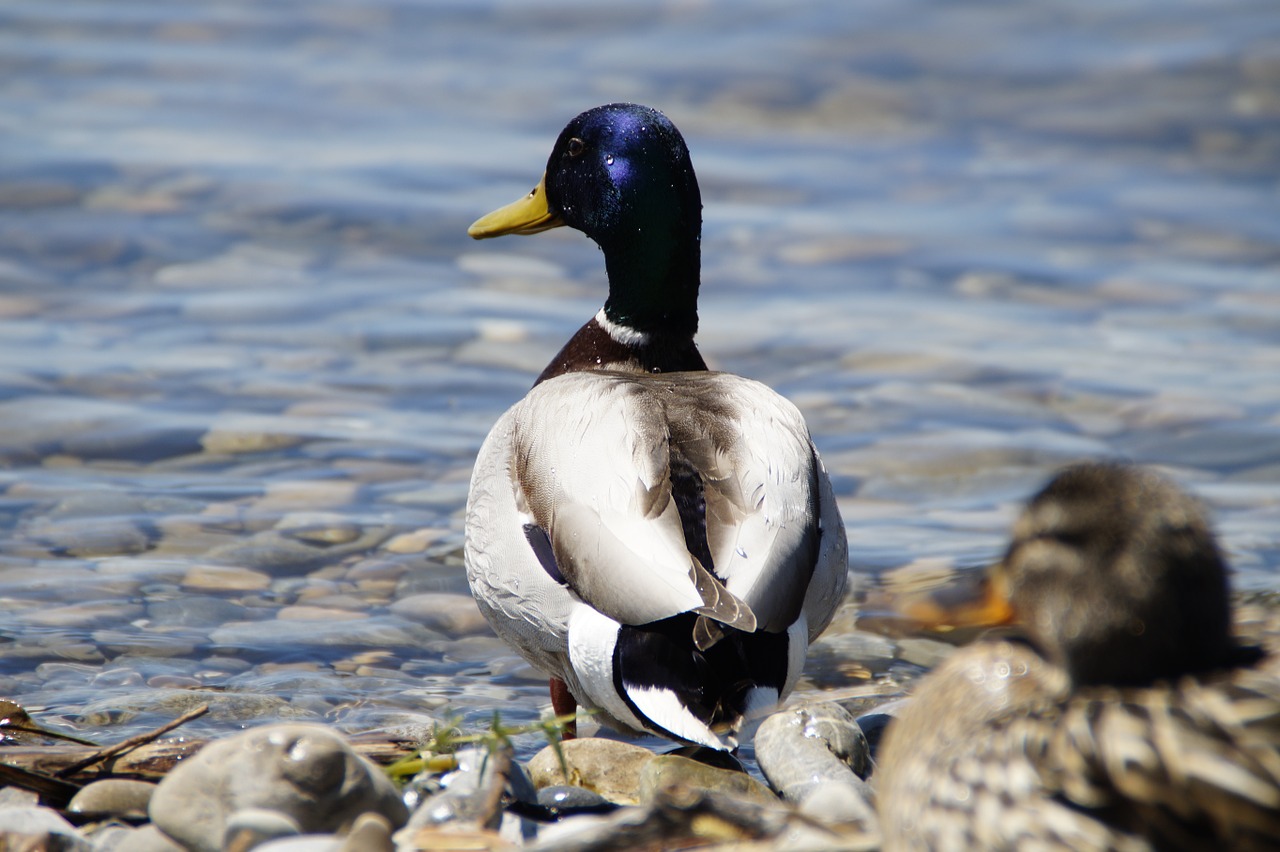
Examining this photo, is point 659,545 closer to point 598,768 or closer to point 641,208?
point 598,768

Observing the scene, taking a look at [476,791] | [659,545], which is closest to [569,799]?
[476,791]

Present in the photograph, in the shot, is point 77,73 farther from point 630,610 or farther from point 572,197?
point 630,610

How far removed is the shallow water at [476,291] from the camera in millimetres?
5359

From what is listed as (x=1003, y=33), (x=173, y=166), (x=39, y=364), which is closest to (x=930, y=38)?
(x=1003, y=33)

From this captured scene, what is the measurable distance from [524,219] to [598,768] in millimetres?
2409

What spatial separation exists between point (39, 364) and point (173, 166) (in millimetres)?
3072

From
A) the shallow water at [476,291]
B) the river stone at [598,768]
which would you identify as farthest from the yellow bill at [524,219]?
the river stone at [598,768]

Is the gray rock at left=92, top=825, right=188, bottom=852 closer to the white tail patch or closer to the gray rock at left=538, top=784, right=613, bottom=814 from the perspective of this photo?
the gray rock at left=538, top=784, right=613, bottom=814

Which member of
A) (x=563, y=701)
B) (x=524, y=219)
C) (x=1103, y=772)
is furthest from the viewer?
(x=524, y=219)

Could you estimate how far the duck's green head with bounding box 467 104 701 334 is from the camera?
5.18 m

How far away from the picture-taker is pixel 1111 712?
7.78 ft

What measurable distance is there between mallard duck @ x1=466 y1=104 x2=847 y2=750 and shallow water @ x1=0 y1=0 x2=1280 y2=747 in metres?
0.56

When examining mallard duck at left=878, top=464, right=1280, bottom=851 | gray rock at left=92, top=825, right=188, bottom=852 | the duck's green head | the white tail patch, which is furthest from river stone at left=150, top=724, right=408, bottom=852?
the duck's green head

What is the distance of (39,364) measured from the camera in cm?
758
